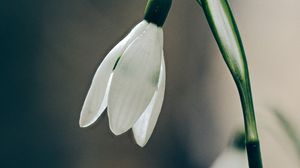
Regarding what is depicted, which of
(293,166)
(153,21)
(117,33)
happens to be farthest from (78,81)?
(153,21)

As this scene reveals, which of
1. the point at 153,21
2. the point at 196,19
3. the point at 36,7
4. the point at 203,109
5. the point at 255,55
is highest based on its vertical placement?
the point at 36,7

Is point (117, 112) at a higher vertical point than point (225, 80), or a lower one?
higher

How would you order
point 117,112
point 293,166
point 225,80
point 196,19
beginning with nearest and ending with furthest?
point 117,112 → point 293,166 → point 225,80 → point 196,19

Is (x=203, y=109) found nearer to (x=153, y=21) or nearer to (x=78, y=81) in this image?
(x=78, y=81)

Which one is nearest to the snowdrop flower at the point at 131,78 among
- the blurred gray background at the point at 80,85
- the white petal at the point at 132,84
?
the white petal at the point at 132,84

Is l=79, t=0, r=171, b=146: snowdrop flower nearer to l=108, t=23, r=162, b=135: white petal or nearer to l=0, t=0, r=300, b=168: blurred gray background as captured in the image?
l=108, t=23, r=162, b=135: white petal

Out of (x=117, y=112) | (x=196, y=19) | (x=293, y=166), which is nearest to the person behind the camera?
(x=117, y=112)

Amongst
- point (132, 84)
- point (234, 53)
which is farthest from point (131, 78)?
point (234, 53)

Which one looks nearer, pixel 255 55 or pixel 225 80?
pixel 255 55
